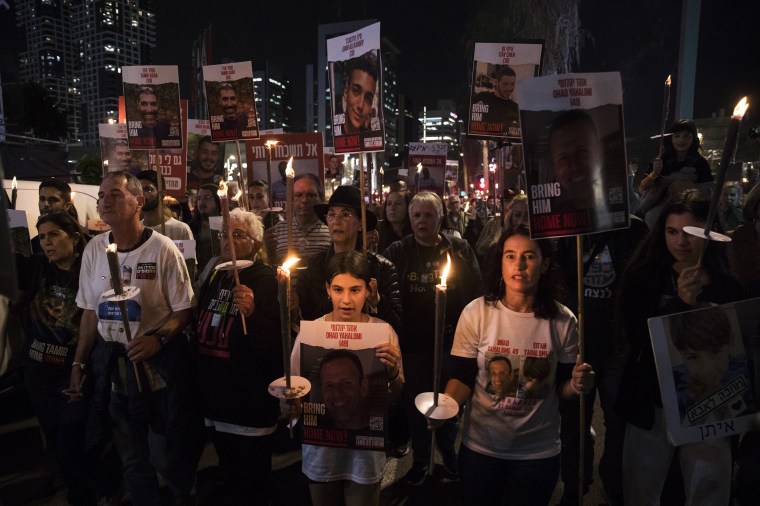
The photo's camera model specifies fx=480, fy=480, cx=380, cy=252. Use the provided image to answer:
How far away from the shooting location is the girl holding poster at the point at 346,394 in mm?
2422

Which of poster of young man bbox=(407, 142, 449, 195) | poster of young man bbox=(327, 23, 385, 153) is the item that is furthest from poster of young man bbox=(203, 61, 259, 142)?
poster of young man bbox=(407, 142, 449, 195)

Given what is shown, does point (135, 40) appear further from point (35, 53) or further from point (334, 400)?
point (334, 400)

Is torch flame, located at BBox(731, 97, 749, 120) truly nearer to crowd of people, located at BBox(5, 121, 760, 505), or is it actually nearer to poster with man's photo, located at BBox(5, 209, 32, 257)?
crowd of people, located at BBox(5, 121, 760, 505)

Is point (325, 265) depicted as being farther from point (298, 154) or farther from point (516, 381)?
point (298, 154)

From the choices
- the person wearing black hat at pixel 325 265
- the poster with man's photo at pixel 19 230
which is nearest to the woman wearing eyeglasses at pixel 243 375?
the person wearing black hat at pixel 325 265

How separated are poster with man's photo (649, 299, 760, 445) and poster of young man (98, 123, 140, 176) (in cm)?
836

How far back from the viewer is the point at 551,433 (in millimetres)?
2504

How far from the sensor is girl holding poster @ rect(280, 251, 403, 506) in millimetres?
2422

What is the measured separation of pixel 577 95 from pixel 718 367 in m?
A: 1.44

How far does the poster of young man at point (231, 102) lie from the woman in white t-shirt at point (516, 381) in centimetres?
446

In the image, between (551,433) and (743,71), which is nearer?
(551,433)

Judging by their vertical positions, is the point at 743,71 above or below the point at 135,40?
below

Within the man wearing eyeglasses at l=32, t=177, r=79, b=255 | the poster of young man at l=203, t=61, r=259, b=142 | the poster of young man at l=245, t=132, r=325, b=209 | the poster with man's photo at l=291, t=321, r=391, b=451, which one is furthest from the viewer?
the poster of young man at l=245, t=132, r=325, b=209

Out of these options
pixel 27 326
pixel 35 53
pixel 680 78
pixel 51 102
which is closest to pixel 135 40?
pixel 35 53
